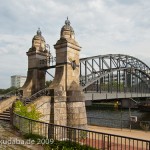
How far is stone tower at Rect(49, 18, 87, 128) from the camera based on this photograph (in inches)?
850

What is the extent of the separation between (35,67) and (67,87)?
5.96 meters

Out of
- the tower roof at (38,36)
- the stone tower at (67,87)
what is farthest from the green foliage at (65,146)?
the tower roof at (38,36)

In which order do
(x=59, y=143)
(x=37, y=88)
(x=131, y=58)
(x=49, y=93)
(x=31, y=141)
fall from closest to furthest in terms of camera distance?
1. (x=59, y=143)
2. (x=31, y=141)
3. (x=49, y=93)
4. (x=37, y=88)
5. (x=131, y=58)

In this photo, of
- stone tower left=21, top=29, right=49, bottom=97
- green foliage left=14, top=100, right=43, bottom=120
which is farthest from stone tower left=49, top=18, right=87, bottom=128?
stone tower left=21, top=29, right=49, bottom=97

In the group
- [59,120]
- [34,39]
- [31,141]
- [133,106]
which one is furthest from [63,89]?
[133,106]

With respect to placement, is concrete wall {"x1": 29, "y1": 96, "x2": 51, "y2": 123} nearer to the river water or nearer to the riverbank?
the riverbank

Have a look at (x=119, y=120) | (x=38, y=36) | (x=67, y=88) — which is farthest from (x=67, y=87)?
(x=119, y=120)

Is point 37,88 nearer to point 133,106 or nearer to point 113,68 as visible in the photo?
point 113,68

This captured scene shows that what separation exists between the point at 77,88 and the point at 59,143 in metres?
12.0

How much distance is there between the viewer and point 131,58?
61031 mm

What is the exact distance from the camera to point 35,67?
27.1 m

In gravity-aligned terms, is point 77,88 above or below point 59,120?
above

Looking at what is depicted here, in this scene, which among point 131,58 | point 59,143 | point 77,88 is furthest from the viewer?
point 131,58

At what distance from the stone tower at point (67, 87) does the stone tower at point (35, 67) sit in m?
4.30
